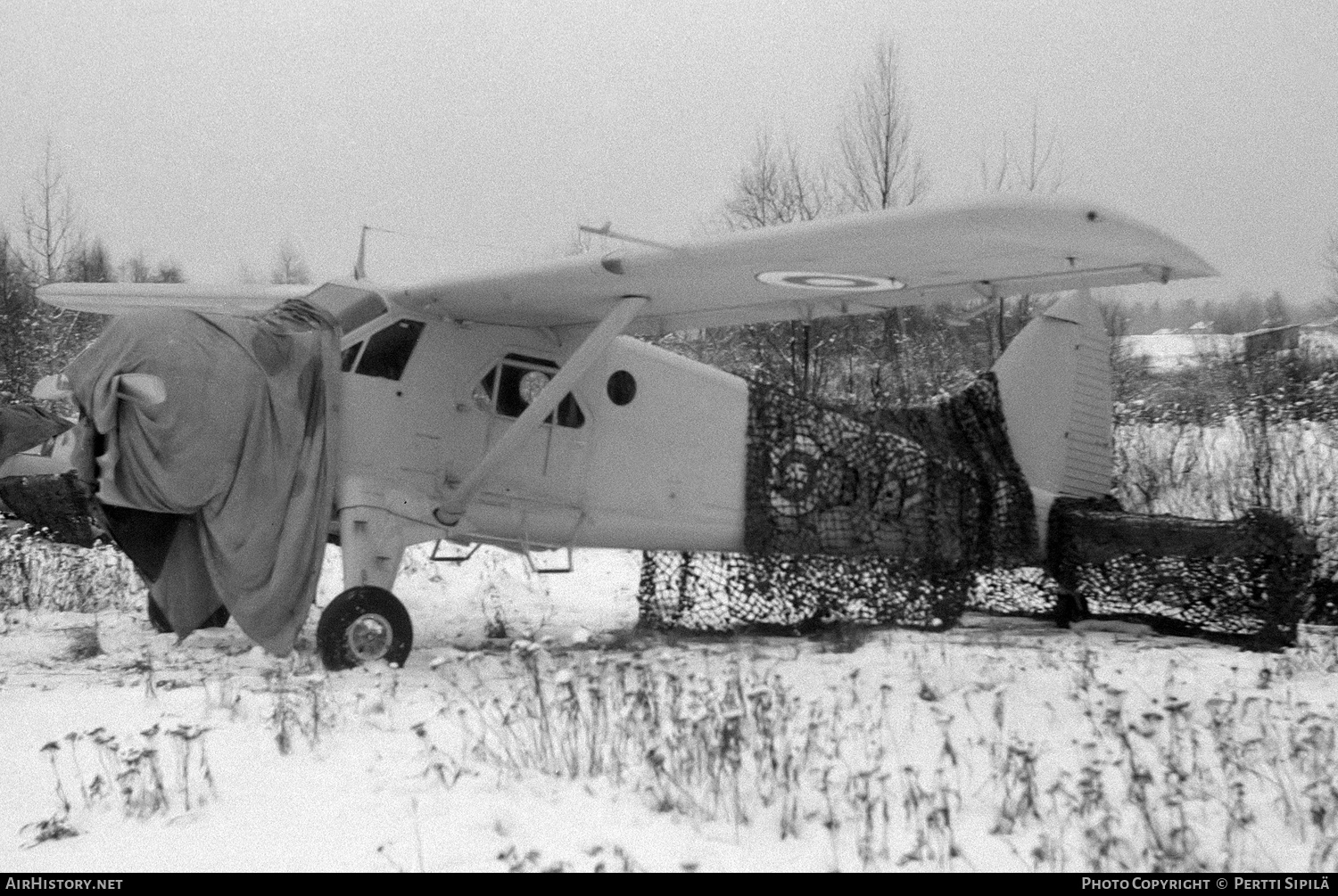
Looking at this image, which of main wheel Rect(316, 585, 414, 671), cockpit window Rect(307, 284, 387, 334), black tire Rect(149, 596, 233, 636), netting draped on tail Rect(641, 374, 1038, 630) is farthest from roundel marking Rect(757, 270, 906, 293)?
black tire Rect(149, 596, 233, 636)

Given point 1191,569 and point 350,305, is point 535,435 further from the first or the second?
point 1191,569

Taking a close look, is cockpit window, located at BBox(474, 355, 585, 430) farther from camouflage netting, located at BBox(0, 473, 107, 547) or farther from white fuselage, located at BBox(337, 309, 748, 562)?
camouflage netting, located at BBox(0, 473, 107, 547)

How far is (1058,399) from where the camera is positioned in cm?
983

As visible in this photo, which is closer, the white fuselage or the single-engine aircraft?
the single-engine aircraft

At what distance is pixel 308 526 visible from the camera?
7.16m

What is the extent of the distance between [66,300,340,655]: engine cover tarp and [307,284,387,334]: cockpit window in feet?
0.96

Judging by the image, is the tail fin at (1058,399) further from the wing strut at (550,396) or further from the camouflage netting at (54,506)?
the camouflage netting at (54,506)

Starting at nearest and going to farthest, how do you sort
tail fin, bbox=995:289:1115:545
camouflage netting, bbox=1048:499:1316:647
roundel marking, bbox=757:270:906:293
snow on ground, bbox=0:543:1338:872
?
snow on ground, bbox=0:543:1338:872 < roundel marking, bbox=757:270:906:293 < camouflage netting, bbox=1048:499:1316:647 < tail fin, bbox=995:289:1115:545

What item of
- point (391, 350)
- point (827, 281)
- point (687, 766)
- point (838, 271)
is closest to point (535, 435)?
point (391, 350)

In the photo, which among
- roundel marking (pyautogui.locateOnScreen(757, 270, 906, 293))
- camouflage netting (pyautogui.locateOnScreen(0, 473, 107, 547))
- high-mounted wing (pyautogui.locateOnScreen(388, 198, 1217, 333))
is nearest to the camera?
high-mounted wing (pyautogui.locateOnScreen(388, 198, 1217, 333))

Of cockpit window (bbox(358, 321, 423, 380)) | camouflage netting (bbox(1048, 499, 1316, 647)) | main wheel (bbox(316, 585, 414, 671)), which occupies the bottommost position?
main wheel (bbox(316, 585, 414, 671))

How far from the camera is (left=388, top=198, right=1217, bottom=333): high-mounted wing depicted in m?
5.85

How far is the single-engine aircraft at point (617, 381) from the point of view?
6527 mm
